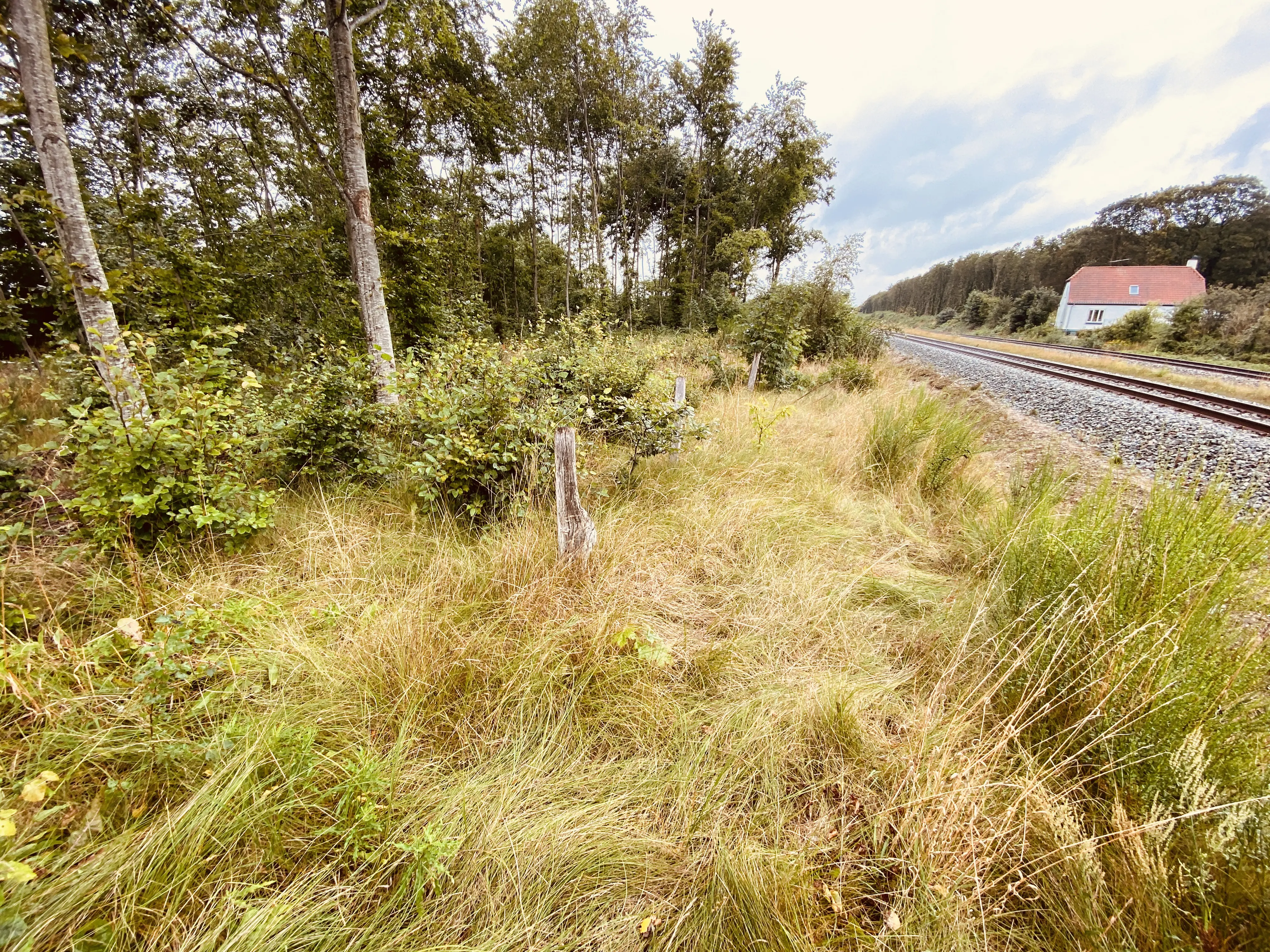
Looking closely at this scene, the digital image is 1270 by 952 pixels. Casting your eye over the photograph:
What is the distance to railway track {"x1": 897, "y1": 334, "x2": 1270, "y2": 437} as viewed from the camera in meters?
5.45

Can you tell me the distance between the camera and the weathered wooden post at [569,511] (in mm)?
2396

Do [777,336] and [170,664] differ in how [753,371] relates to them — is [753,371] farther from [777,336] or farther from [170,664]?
[170,664]

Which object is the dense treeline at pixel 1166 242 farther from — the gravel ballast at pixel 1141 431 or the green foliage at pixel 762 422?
the green foliage at pixel 762 422

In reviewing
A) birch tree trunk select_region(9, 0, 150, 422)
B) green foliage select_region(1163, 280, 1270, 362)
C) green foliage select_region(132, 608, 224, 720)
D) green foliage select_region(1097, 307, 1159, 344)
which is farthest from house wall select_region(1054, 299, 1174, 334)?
birch tree trunk select_region(9, 0, 150, 422)

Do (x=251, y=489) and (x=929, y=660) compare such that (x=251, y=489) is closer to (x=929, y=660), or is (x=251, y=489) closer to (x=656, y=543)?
(x=656, y=543)

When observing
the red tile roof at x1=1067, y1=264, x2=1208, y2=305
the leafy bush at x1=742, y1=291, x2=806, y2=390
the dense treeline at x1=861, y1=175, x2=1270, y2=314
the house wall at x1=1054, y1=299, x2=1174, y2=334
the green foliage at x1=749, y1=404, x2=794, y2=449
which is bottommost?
the green foliage at x1=749, y1=404, x2=794, y2=449

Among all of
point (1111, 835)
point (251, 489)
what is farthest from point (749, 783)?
point (251, 489)

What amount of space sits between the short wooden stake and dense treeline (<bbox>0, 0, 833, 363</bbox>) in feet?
12.4

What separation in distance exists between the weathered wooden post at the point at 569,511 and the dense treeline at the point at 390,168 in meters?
3.23

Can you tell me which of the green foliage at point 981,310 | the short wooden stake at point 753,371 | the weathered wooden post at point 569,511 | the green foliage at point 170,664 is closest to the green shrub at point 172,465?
the green foliage at point 170,664

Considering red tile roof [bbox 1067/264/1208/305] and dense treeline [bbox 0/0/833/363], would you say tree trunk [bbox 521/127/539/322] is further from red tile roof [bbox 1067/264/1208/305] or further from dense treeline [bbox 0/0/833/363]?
red tile roof [bbox 1067/264/1208/305]

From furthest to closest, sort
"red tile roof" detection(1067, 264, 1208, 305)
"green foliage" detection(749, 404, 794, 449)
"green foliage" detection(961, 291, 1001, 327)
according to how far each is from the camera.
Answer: "green foliage" detection(961, 291, 1001, 327) → "red tile roof" detection(1067, 264, 1208, 305) → "green foliage" detection(749, 404, 794, 449)

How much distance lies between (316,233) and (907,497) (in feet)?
30.1

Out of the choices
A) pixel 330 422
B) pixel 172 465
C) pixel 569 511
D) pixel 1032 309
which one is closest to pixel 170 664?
pixel 172 465
